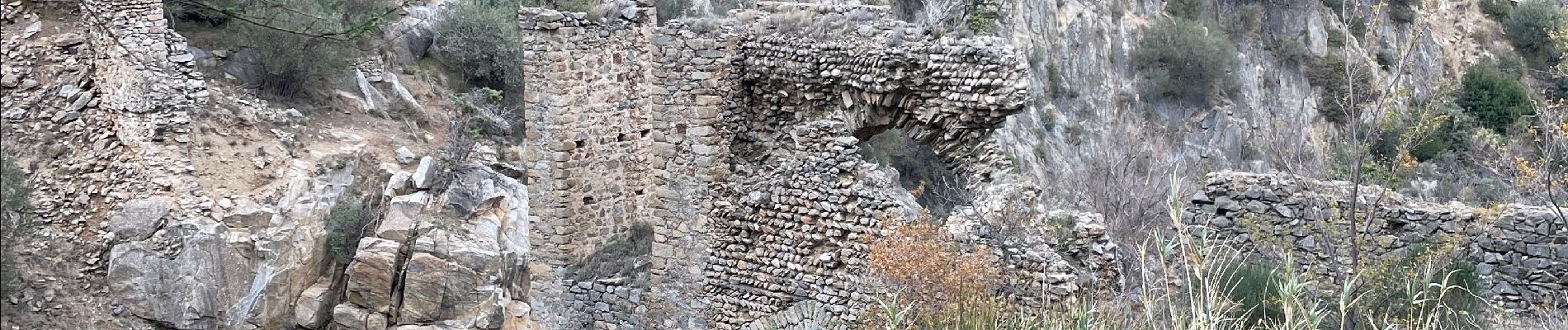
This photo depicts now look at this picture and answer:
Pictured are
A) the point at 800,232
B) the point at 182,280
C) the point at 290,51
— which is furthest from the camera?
the point at 290,51

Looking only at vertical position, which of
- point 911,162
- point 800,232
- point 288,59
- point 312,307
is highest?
point 800,232

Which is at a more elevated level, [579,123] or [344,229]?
[579,123]

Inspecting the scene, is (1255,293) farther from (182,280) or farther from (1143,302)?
(182,280)

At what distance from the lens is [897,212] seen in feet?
30.1

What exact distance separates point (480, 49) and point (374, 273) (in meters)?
8.75

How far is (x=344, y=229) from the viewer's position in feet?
57.4

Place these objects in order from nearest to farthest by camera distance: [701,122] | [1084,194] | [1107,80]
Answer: [701,122]
[1084,194]
[1107,80]

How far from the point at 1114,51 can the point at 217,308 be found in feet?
72.2

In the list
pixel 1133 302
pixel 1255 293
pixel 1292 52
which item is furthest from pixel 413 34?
pixel 1292 52

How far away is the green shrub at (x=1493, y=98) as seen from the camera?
30.0 m

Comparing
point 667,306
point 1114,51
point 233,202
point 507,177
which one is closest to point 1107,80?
point 1114,51

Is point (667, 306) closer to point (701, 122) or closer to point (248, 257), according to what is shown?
point (701, 122)

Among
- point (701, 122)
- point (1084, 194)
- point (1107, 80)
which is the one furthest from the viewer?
point (1107, 80)

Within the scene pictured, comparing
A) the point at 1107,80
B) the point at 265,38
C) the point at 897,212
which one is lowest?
the point at 1107,80
